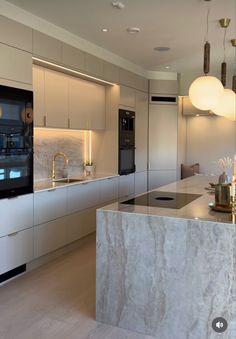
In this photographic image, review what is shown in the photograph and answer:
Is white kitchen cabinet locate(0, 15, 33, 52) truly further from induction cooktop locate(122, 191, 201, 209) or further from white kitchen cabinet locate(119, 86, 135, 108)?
white kitchen cabinet locate(119, 86, 135, 108)

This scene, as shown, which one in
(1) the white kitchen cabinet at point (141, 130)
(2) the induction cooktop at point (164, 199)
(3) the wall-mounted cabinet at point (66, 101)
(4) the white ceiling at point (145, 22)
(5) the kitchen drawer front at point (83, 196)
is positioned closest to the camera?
(2) the induction cooktop at point (164, 199)

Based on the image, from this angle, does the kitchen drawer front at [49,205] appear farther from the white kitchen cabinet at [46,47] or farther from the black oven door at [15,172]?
the white kitchen cabinet at [46,47]

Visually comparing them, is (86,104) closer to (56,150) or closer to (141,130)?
(56,150)

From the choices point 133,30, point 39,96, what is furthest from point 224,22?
point 39,96

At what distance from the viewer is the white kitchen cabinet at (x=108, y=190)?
5230 mm

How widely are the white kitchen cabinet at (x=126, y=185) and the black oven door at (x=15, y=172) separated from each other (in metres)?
2.24

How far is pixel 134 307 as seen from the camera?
103 inches

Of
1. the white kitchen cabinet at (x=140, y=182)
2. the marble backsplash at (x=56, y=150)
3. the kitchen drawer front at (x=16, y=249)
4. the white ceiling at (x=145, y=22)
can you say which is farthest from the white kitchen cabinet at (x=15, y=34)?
the white kitchen cabinet at (x=140, y=182)

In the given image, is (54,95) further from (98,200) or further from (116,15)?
(98,200)

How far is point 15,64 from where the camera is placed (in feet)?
11.6

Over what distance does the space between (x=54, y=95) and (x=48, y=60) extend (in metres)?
0.53

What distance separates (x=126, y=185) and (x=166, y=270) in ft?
11.4

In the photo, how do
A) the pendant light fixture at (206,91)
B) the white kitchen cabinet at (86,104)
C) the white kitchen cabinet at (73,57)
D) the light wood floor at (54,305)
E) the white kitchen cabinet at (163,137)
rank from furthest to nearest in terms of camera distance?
the white kitchen cabinet at (163,137) < the white kitchen cabinet at (86,104) < the white kitchen cabinet at (73,57) < the pendant light fixture at (206,91) < the light wood floor at (54,305)

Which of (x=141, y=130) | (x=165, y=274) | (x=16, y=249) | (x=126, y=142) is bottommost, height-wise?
(x=16, y=249)
